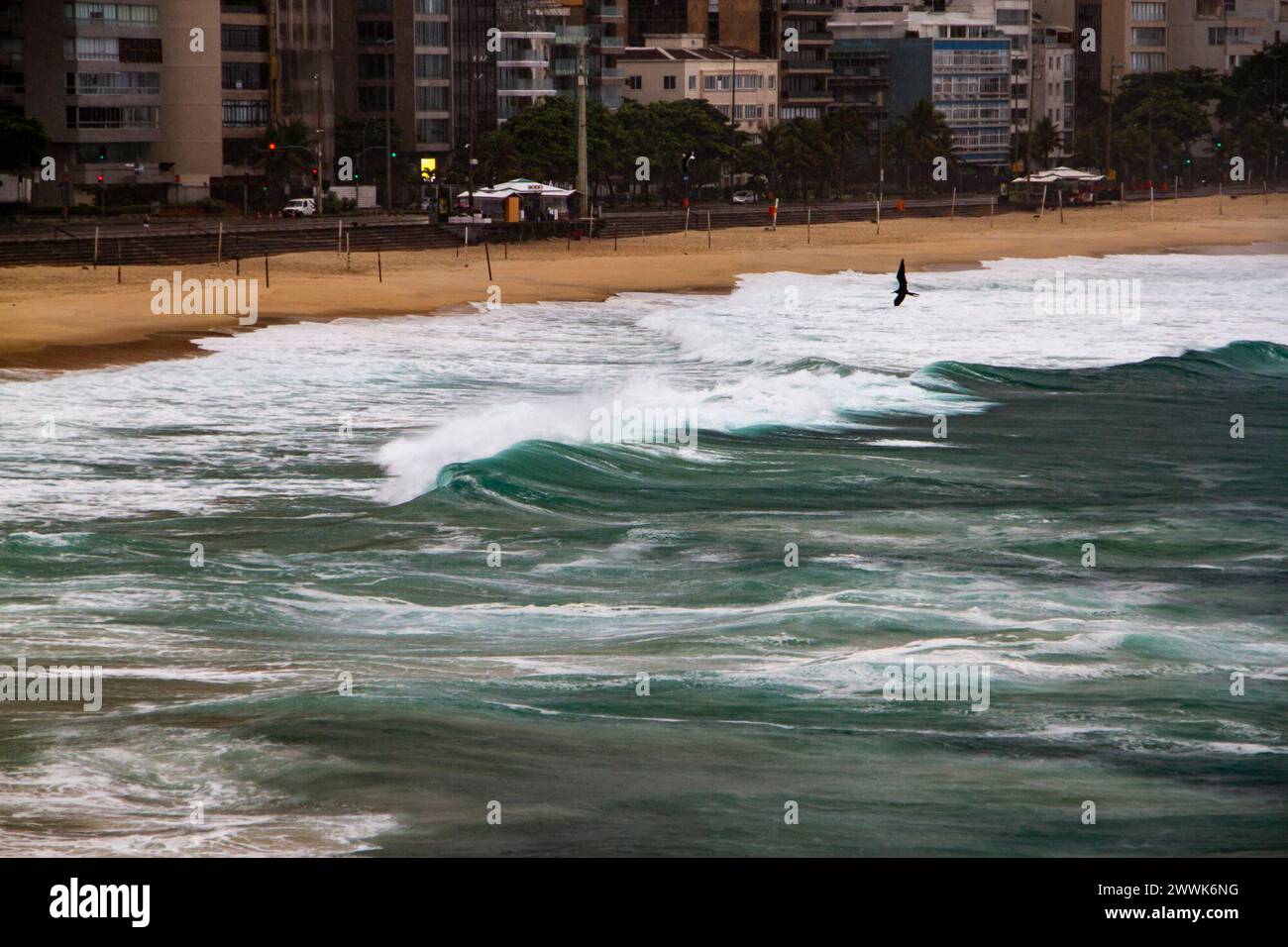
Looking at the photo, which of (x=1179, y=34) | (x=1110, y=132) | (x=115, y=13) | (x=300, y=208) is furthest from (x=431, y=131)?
(x=1179, y=34)

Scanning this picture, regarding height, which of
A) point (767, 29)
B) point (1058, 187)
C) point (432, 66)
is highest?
point (767, 29)

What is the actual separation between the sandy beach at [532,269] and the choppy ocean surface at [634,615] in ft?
20.7

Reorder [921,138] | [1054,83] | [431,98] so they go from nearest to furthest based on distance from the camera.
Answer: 1. [431,98]
2. [921,138]
3. [1054,83]

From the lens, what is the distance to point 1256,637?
61.7ft

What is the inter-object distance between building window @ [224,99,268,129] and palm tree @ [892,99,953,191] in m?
48.3

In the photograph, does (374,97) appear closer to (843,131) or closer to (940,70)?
(843,131)

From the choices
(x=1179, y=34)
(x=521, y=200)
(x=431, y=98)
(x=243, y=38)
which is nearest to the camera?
(x=521, y=200)

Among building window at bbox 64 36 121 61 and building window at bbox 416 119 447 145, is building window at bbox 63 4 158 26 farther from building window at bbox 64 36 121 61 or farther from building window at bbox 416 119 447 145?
building window at bbox 416 119 447 145

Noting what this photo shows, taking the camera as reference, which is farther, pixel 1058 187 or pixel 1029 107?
pixel 1029 107

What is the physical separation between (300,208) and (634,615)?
252 feet

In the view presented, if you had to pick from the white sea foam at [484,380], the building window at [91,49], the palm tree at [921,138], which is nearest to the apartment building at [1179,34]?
the palm tree at [921,138]

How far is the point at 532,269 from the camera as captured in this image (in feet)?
220

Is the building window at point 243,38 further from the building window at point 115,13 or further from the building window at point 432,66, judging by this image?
the building window at point 432,66
